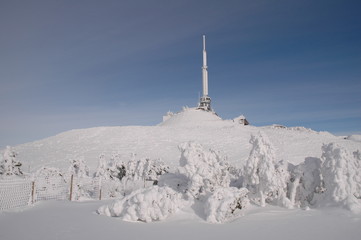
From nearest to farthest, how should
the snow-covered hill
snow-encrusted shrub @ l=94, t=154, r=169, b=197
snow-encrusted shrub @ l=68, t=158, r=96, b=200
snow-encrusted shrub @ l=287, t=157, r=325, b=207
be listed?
snow-encrusted shrub @ l=287, t=157, r=325, b=207
snow-encrusted shrub @ l=68, t=158, r=96, b=200
snow-encrusted shrub @ l=94, t=154, r=169, b=197
the snow-covered hill

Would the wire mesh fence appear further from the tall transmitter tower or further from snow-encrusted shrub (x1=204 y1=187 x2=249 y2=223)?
the tall transmitter tower

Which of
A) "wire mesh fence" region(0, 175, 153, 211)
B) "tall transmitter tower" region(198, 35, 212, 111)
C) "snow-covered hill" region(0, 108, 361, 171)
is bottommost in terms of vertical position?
"wire mesh fence" region(0, 175, 153, 211)

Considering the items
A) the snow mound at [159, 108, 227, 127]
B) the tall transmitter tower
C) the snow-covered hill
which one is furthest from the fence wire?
the tall transmitter tower

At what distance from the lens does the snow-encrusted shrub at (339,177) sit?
8.90 meters

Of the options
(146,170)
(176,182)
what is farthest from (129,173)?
(176,182)

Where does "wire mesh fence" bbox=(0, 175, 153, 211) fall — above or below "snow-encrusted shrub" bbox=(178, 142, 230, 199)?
below

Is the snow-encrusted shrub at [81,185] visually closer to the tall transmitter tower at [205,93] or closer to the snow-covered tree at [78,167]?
the snow-covered tree at [78,167]

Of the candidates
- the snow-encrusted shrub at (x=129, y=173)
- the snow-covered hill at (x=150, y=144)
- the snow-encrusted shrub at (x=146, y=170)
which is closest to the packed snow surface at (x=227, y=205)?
the snow-encrusted shrub at (x=129, y=173)

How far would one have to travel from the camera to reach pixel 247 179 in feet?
34.0

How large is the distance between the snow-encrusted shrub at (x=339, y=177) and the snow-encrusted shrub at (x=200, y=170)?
11.8 feet

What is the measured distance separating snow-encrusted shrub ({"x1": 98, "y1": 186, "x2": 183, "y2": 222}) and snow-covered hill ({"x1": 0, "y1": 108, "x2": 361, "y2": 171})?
24422mm

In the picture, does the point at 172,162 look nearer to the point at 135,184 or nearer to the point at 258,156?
the point at 135,184

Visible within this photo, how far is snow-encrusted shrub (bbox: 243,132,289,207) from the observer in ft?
32.6

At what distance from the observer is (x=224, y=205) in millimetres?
8297
